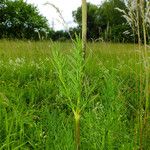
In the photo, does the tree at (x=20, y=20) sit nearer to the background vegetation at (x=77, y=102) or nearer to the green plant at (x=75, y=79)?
the background vegetation at (x=77, y=102)

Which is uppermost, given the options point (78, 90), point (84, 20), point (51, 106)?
point (84, 20)

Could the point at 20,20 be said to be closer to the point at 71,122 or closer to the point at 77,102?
the point at 71,122

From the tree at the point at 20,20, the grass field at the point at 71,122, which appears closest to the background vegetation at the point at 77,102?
the grass field at the point at 71,122

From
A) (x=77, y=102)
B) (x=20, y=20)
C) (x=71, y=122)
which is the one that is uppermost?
(x=20, y=20)

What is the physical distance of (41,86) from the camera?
4.18 meters

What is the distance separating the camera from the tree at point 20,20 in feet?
72.4

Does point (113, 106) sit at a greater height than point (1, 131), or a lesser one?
greater

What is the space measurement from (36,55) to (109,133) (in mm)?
5223

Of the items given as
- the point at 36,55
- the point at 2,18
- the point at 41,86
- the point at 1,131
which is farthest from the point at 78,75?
the point at 2,18

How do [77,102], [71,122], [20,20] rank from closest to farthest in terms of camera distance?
1. [77,102]
2. [71,122]
3. [20,20]

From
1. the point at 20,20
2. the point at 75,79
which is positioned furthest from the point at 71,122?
the point at 20,20

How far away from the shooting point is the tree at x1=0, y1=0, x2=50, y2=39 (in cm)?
2208

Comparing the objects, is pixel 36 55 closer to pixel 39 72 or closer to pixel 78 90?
pixel 39 72

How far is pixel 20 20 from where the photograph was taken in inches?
896
